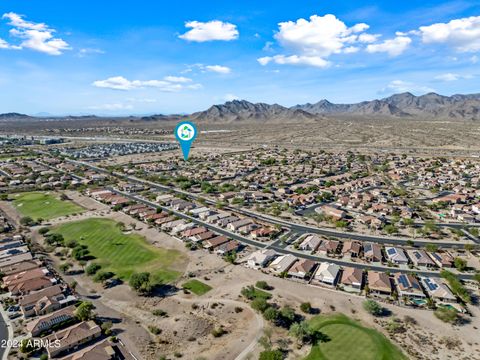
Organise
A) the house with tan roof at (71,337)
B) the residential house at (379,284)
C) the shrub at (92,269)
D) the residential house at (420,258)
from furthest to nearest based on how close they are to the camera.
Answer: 1. the residential house at (420,258)
2. the shrub at (92,269)
3. the residential house at (379,284)
4. the house with tan roof at (71,337)

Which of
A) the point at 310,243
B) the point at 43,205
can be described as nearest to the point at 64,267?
the point at 43,205

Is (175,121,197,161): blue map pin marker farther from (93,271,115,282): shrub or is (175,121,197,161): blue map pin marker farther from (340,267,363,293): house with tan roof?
(340,267,363,293): house with tan roof

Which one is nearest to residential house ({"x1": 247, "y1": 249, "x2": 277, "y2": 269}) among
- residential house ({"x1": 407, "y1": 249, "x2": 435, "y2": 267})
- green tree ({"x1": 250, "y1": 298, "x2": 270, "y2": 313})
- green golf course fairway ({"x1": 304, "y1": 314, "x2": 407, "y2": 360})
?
green tree ({"x1": 250, "y1": 298, "x2": 270, "y2": 313})

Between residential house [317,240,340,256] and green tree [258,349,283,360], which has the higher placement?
residential house [317,240,340,256]

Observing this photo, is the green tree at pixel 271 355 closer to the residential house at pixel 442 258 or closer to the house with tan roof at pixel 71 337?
the house with tan roof at pixel 71 337

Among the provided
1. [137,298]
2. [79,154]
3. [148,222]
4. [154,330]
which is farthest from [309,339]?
[79,154]

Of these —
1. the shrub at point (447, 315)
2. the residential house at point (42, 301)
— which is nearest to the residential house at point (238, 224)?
the residential house at point (42, 301)

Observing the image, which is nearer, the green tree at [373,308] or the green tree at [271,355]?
the green tree at [271,355]

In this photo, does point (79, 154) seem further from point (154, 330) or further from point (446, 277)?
point (446, 277)
